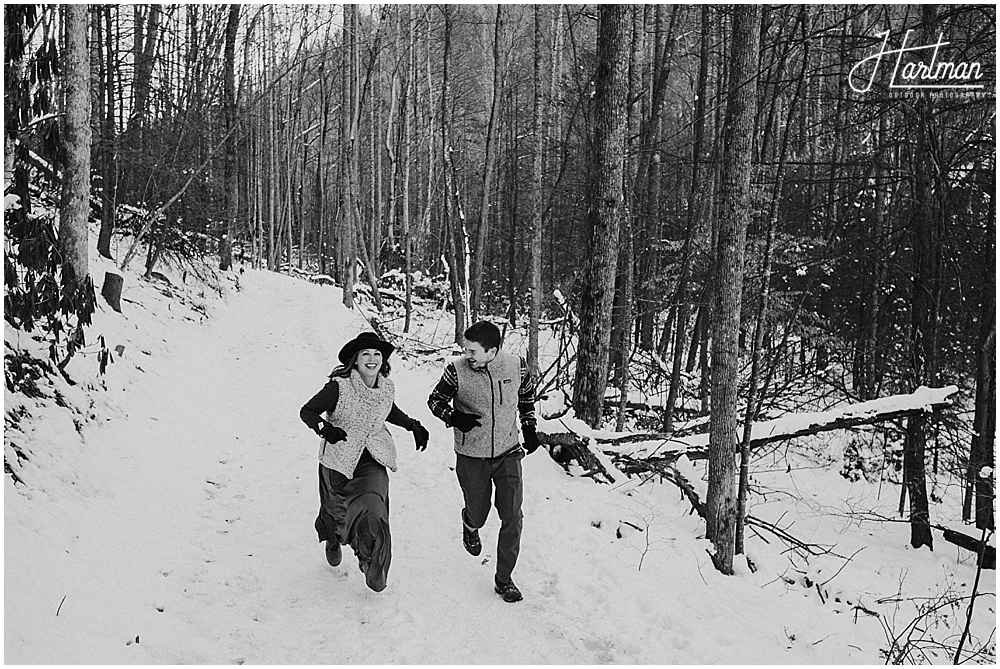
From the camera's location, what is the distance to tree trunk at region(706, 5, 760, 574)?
5344 mm

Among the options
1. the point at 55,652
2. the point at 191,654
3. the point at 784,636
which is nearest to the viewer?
the point at 55,652

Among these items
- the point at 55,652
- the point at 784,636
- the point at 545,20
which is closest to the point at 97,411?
the point at 55,652

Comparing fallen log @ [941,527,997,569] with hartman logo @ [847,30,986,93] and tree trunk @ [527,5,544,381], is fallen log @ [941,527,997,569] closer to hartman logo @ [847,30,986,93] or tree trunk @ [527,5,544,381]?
hartman logo @ [847,30,986,93]

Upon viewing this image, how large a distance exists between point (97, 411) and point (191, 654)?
4457 mm

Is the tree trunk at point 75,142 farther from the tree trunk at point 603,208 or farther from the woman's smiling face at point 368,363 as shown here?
the tree trunk at point 603,208

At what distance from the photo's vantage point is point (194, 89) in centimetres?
1762

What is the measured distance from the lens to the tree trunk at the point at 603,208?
7.88 meters

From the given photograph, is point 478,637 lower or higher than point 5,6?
lower

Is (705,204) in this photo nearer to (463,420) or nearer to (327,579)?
(463,420)

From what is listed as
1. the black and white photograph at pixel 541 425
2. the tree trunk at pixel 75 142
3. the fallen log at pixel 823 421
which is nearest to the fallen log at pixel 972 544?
the black and white photograph at pixel 541 425

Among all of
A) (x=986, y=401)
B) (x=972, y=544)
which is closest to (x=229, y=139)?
(x=986, y=401)

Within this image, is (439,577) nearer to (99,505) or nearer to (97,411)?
(99,505)

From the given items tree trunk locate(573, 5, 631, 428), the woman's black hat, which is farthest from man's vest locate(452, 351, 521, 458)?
tree trunk locate(573, 5, 631, 428)

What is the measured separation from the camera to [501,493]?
16.3 feet
